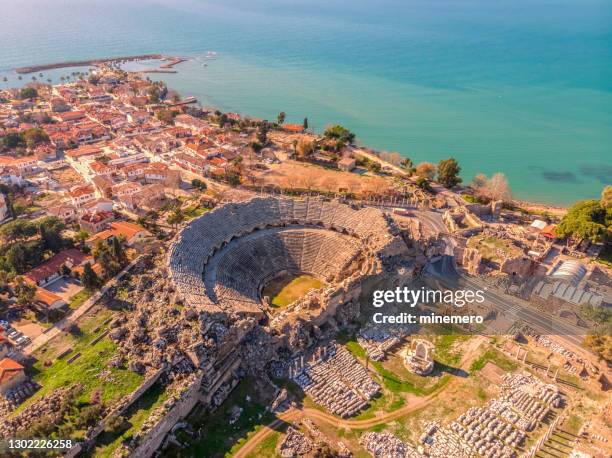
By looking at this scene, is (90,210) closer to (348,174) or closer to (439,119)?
(348,174)

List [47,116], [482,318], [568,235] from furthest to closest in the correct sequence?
[47,116]
[568,235]
[482,318]

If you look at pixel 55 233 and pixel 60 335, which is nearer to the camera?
pixel 60 335

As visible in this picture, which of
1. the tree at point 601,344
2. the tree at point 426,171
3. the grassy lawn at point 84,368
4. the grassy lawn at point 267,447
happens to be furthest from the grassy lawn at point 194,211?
the tree at point 601,344

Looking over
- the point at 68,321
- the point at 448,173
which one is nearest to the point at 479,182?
the point at 448,173

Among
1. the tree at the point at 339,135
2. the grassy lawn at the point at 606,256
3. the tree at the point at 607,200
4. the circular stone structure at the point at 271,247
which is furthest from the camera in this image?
the tree at the point at 339,135

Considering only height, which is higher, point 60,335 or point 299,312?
point 299,312

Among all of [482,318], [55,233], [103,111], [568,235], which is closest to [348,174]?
[568,235]

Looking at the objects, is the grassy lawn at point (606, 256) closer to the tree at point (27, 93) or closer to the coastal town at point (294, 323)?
the coastal town at point (294, 323)
